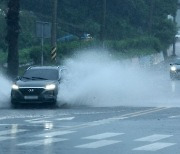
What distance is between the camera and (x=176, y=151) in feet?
59.1

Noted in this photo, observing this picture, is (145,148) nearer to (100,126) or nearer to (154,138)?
(154,138)

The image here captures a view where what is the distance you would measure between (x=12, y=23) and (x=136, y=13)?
70.7 metres

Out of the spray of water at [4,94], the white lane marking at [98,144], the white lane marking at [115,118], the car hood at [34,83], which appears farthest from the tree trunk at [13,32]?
the white lane marking at [98,144]

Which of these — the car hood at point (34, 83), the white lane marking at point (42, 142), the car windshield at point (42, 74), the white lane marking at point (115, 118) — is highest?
the car windshield at point (42, 74)

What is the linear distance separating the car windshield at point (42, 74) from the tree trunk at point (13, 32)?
652 centimetres

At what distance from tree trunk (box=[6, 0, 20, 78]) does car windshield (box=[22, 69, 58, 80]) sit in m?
6.52

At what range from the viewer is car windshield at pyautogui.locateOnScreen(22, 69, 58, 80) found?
3372cm

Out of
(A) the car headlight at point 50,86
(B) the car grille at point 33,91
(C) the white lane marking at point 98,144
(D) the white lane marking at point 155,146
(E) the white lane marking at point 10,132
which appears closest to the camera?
(D) the white lane marking at point 155,146

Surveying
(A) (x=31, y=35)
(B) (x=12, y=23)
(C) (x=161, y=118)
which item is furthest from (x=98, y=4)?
(C) (x=161, y=118)

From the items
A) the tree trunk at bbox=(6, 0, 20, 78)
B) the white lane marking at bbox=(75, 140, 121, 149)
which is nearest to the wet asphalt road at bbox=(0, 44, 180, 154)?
the white lane marking at bbox=(75, 140, 121, 149)

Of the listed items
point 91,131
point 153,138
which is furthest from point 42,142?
point 91,131

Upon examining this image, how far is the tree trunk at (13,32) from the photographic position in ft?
132

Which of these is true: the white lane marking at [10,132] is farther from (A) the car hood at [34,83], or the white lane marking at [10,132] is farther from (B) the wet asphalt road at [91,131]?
(A) the car hood at [34,83]

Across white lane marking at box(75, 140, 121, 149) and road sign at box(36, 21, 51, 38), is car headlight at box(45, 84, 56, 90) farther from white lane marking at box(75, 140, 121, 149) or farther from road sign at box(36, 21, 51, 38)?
white lane marking at box(75, 140, 121, 149)
